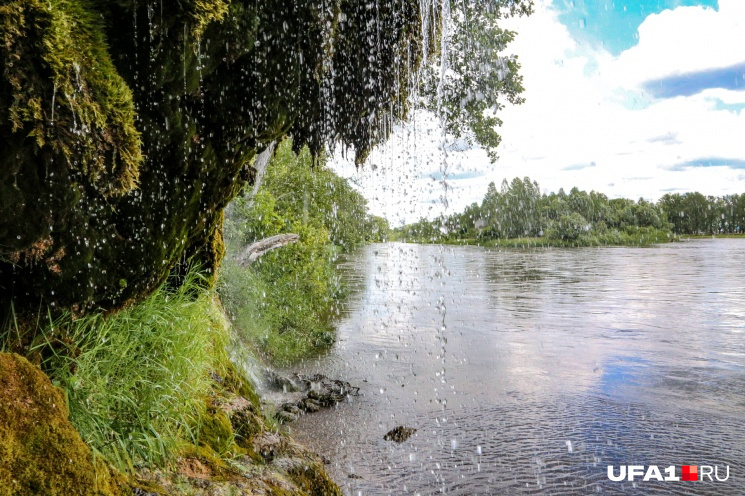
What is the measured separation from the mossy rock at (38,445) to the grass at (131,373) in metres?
0.38

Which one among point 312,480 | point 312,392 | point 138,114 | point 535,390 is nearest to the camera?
point 138,114

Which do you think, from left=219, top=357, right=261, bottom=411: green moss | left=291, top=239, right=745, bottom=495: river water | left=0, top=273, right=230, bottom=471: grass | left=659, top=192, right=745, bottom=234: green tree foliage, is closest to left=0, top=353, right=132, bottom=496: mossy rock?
left=0, top=273, right=230, bottom=471: grass

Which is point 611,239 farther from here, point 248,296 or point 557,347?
point 248,296

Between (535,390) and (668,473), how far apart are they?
4450mm

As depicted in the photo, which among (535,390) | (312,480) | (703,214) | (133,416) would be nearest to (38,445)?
(133,416)

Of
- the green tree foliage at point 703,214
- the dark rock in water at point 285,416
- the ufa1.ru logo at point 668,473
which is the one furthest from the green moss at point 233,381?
the green tree foliage at point 703,214

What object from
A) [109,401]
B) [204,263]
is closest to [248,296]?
[204,263]

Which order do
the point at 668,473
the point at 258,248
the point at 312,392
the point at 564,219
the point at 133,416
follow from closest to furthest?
1. the point at 133,416
2. the point at 668,473
3. the point at 312,392
4. the point at 258,248
5. the point at 564,219

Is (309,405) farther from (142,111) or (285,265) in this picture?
(142,111)

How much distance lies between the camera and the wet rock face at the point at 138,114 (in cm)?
254

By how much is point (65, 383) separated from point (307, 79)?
9.06 feet

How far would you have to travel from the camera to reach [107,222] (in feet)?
10.4

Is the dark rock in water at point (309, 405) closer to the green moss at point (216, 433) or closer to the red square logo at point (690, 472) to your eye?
the red square logo at point (690, 472)

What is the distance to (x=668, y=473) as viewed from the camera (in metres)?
8.65
